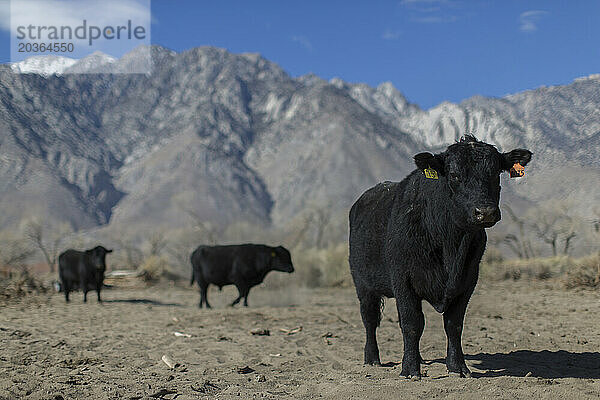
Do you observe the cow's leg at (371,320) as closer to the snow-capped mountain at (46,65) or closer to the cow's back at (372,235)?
the cow's back at (372,235)

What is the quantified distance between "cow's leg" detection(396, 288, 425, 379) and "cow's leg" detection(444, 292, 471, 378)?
0.35 m

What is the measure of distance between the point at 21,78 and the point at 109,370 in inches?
1268

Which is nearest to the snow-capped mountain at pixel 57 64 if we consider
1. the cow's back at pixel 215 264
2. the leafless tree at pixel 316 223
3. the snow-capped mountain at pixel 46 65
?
the snow-capped mountain at pixel 46 65

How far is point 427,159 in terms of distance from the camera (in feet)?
17.9

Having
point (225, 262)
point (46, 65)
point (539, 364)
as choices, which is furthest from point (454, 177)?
point (46, 65)

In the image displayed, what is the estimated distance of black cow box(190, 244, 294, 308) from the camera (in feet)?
60.6

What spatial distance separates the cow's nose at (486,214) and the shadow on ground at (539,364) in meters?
2.09

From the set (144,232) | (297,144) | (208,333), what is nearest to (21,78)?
(208,333)

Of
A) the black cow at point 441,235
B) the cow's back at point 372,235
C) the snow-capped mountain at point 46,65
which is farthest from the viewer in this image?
the snow-capped mountain at point 46,65

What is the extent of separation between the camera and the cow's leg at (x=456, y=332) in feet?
19.5

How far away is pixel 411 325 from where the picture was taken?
5.84 m

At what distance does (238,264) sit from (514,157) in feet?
45.3

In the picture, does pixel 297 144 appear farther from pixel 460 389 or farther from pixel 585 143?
pixel 460 389

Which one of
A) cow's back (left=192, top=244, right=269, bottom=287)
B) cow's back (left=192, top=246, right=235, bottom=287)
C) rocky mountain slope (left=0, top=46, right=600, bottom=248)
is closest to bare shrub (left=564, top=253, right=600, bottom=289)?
cow's back (left=192, top=244, right=269, bottom=287)
